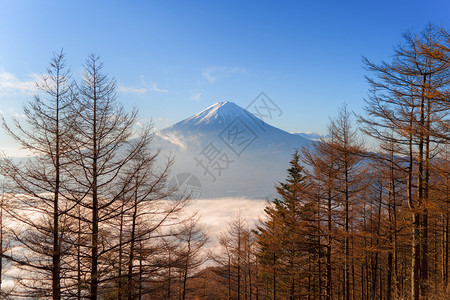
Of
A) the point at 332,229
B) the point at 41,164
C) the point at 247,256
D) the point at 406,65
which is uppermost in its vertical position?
the point at 406,65

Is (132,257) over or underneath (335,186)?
underneath

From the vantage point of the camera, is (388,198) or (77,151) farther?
(388,198)

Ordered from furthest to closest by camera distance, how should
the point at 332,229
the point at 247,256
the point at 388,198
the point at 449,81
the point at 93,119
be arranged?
the point at 247,256 < the point at 388,198 < the point at 332,229 < the point at 449,81 < the point at 93,119

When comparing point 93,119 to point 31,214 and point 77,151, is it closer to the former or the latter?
point 77,151

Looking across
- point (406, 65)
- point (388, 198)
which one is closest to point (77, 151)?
point (406, 65)

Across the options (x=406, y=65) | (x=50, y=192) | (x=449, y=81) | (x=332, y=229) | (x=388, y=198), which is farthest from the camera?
(x=388, y=198)

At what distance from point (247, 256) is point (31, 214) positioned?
17313mm

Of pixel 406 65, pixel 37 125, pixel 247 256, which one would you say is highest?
pixel 406 65

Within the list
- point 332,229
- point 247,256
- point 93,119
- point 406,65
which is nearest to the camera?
point 93,119

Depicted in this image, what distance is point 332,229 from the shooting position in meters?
9.89

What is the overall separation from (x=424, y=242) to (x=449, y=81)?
570cm

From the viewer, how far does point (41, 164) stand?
19.1ft

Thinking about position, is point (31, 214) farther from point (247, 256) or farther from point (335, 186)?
point (247, 256)

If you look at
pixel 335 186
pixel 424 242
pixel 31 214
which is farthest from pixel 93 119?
pixel 424 242
